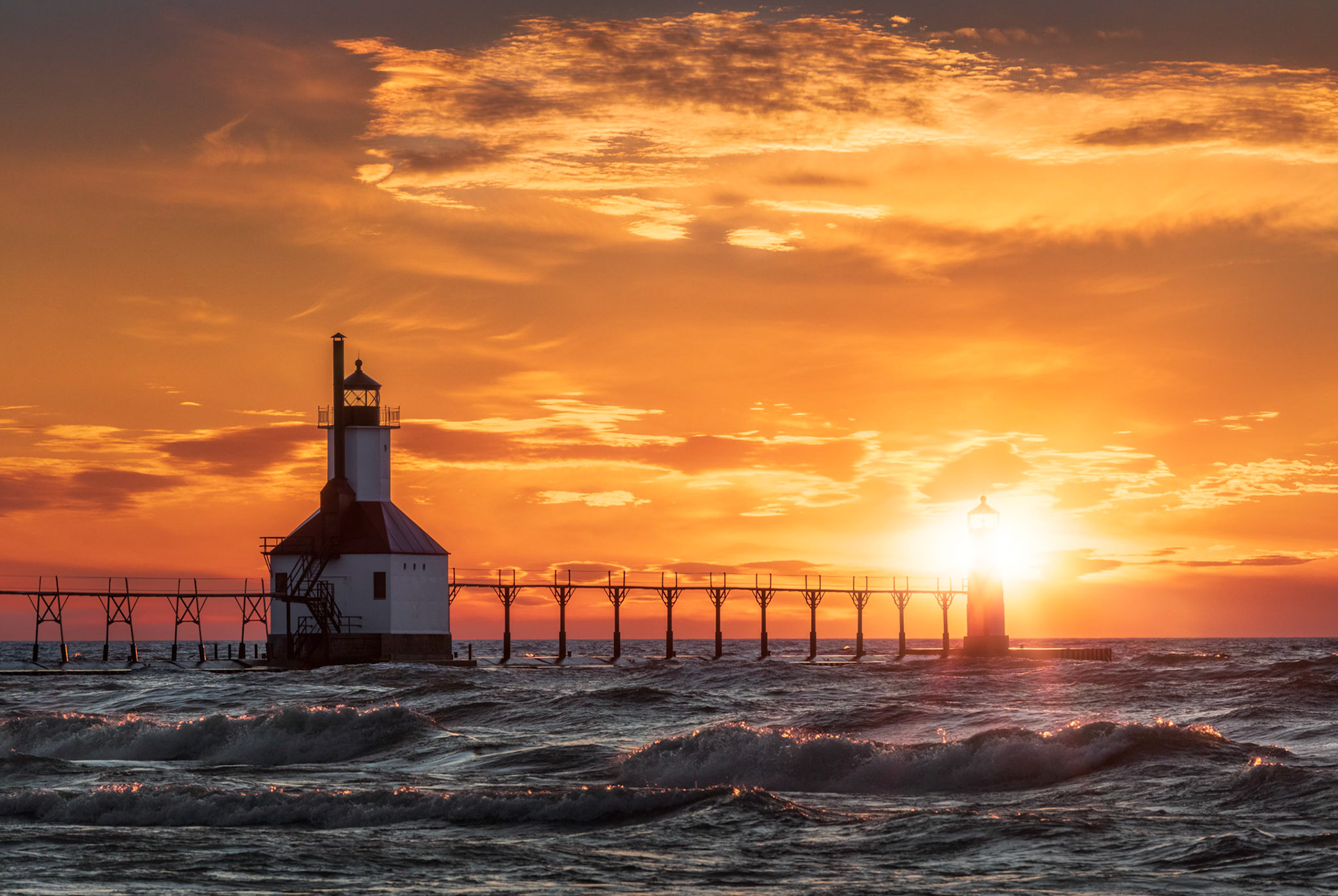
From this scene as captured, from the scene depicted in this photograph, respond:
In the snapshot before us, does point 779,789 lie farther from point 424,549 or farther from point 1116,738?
point 424,549

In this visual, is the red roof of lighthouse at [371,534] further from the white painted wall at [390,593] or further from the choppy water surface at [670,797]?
the choppy water surface at [670,797]

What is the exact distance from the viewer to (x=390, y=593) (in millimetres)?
55906

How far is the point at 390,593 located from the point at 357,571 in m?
1.72

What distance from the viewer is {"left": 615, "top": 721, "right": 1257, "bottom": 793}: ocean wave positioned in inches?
733

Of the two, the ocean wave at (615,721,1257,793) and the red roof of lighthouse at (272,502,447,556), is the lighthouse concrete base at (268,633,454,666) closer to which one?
the red roof of lighthouse at (272,502,447,556)

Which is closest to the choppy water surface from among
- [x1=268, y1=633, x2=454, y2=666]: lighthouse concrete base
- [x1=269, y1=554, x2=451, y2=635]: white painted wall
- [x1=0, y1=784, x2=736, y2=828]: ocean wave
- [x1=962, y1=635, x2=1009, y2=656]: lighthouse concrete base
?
[x1=0, y1=784, x2=736, y2=828]: ocean wave

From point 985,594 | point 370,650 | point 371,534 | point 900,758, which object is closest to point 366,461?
point 371,534

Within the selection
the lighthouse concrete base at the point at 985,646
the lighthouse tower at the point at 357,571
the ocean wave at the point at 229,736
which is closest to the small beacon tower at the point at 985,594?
the lighthouse concrete base at the point at 985,646

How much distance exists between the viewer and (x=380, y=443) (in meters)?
59.5

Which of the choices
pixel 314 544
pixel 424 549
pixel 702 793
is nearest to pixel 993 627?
pixel 424 549

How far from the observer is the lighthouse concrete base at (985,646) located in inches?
2485

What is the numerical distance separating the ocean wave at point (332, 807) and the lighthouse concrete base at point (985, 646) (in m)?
48.9

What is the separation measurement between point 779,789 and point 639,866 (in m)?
5.85

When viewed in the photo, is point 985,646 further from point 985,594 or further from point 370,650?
point 370,650
